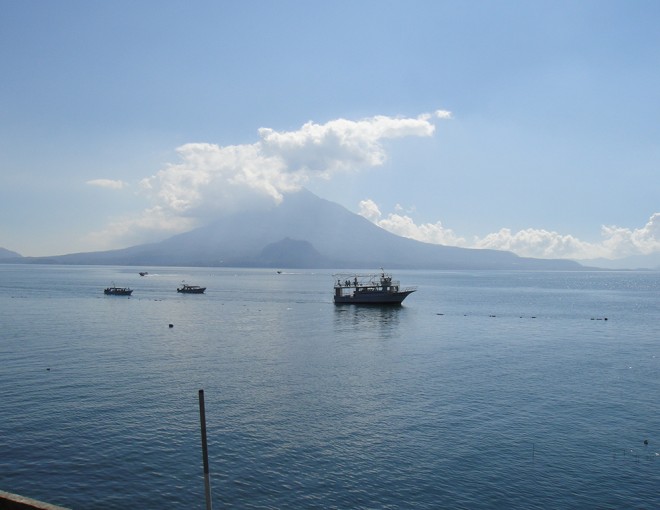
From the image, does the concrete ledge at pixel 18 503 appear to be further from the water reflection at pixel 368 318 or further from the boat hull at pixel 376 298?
the boat hull at pixel 376 298

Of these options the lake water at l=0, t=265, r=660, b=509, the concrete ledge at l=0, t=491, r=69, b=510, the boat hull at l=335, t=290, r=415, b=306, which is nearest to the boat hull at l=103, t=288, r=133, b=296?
the boat hull at l=335, t=290, r=415, b=306

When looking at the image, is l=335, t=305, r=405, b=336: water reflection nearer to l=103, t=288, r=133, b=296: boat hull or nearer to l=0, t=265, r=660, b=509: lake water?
l=0, t=265, r=660, b=509: lake water

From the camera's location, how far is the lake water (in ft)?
87.9

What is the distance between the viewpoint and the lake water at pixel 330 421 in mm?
26781

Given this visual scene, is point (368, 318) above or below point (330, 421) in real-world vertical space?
below

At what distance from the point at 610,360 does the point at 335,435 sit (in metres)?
44.3

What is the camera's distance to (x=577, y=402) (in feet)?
138

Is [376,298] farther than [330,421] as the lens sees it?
Yes

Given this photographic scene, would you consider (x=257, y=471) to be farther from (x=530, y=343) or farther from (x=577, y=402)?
(x=530, y=343)

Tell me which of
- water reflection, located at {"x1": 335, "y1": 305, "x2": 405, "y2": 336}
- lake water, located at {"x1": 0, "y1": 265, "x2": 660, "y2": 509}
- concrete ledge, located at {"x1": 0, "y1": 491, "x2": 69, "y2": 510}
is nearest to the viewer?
concrete ledge, located at {"x1": 0, "y1": 491, "x2": 69, "y2": 510}

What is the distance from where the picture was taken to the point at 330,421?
36.9 metres

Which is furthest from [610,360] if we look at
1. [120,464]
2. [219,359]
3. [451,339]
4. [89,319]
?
[89,319]

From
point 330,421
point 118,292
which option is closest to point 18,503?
point 330,421

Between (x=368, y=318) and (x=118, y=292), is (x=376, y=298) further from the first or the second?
(x=118, y=292)
